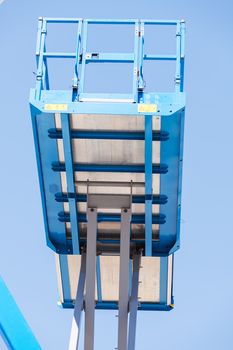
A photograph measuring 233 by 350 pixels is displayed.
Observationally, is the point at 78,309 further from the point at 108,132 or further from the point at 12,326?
the point at 12,326

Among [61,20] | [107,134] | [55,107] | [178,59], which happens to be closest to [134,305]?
[107,134]

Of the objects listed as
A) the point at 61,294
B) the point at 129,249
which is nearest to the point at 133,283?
the point at 129,249

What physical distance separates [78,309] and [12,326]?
3.25 m

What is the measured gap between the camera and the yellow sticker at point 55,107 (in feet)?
30.2

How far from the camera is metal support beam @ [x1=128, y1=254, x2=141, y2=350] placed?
34.6 feet

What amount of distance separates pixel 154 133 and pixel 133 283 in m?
2.50

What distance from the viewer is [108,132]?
9.57m

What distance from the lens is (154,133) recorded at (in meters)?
9.52

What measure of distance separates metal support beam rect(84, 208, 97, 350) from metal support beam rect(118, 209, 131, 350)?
38 cm

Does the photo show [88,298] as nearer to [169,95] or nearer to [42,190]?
[42,190]

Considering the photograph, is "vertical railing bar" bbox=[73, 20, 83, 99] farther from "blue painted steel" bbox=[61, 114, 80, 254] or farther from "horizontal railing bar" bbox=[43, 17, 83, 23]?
"blue painted steel" bbox=[61, 114, 80, 254]

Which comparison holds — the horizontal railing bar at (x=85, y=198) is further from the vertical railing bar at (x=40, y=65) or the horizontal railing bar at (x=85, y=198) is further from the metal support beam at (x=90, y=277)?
the vertical railing bar at (x=40, y=65)

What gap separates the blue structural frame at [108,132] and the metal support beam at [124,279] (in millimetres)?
312

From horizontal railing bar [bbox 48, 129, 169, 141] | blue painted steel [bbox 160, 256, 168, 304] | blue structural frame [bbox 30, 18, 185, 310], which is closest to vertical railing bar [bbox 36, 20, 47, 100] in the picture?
blue structural frame [bbox 30, 18, 185, 310]
